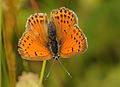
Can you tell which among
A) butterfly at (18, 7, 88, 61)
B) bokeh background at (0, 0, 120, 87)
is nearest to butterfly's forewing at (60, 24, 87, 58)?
butterfly at (18, 7, 88, 61)

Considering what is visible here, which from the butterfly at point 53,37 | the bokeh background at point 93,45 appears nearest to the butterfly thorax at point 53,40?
the butterfly at point 53,37

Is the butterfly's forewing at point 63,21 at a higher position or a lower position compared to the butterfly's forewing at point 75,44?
higher

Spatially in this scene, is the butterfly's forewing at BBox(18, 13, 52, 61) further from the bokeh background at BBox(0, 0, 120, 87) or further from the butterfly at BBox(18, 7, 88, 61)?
the bokeh background at BBox(0, 0, 120, 87)

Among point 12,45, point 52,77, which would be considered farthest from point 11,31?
point 52,77

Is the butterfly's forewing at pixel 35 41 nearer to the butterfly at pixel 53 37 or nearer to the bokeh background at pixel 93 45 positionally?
the butterfly at pixel 53 37

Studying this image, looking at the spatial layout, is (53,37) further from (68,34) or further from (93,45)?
(93,45)

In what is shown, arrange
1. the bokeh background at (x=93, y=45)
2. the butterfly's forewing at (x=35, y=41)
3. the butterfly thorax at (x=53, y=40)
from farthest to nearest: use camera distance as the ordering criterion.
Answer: the bokeh background at (x=93, y=45) < the butterfly thorax at (x=53, y=40) < the butterfly's forewing at (x=35, y=41)

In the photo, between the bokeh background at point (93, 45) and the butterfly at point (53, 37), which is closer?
the butterfly at point (53, 37)
